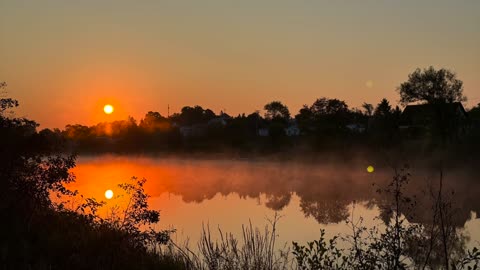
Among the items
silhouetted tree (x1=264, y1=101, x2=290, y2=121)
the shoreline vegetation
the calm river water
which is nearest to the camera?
the shoreline vegetation

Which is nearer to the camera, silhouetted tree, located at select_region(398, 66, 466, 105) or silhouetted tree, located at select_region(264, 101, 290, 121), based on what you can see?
silhouetted tree, located at select_region(398, 66, 466, 105)

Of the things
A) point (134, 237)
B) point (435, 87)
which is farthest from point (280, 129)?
point (134, 237)

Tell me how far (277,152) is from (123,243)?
237 feet

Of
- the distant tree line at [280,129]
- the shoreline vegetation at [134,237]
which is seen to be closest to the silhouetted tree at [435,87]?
the distant tree line at [280,129]

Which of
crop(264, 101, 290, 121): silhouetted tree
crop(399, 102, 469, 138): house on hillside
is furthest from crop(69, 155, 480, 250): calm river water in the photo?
crop(264, 101, 290, 121): silhouetted tree

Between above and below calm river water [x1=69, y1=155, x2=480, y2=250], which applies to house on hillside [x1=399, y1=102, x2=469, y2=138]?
above

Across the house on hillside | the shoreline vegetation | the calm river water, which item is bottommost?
the calm river water

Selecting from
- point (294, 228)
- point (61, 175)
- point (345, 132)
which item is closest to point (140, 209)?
point (61, 175)

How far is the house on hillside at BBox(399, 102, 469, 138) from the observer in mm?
63594

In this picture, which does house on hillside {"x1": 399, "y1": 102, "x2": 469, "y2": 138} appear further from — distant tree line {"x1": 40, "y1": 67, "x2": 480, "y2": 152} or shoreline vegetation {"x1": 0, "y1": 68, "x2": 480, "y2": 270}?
shoreline vegetation {"x1": 0, "y1": 68, "x2": 480, "y2": 270}

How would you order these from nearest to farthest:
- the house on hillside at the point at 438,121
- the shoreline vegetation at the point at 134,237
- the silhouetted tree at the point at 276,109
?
the shoreline vegetation at the point at 134,237
the house on hillside at the point at 438,121
the silhouetted tree at the point at 276,109

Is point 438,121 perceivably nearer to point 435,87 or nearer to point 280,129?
point 435,87

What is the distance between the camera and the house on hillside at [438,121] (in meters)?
63.6

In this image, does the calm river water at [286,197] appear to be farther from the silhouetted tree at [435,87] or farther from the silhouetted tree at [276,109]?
the silhouetted tree at [276,109]
